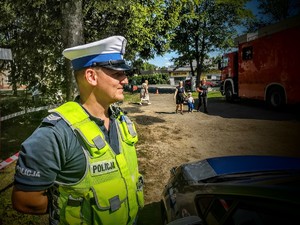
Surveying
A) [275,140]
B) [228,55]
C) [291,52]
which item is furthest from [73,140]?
[228,55]

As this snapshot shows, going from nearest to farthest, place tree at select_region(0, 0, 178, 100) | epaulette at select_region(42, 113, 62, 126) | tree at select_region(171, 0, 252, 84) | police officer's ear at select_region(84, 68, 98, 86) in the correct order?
epaulette at select_region(42, 113, 62, 126), police officer's ear at select_region(84, 68, 98, 86), tree at select_region(0, 0, 178, 100), tree at select_region(171, 0, 252, 84)

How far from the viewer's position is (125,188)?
172cm

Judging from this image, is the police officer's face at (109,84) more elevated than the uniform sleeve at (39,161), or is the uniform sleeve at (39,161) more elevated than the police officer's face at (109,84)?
the police officer's face at (109,84)

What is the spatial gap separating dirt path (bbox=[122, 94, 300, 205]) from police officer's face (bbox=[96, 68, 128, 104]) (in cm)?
325

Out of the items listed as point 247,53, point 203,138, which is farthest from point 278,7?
point 203,138

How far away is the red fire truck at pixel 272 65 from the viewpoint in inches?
458

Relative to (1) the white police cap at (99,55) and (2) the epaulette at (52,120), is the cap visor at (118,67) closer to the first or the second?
(1) the white police cap at (99,55)

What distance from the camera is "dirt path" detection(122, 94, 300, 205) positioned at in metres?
6.37

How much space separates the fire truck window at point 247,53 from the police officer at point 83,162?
1440 centimetres

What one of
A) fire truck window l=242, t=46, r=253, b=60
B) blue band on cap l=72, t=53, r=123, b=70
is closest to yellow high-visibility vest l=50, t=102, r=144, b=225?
blue band on cap l=72, t=53, r=123, b=70

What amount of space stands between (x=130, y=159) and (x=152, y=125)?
28.9 feet

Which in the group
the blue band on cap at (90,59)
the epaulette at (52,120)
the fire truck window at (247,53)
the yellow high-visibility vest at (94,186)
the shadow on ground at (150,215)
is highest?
the fire truck window at (247,53)

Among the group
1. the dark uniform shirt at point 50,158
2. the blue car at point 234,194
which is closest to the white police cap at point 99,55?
the dark uniform shirt at point 50,158

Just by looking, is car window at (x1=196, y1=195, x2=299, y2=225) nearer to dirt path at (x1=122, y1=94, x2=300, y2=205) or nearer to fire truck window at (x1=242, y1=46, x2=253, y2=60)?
dirt path at (x1=122, y1=94, x2=300, y2=205)
